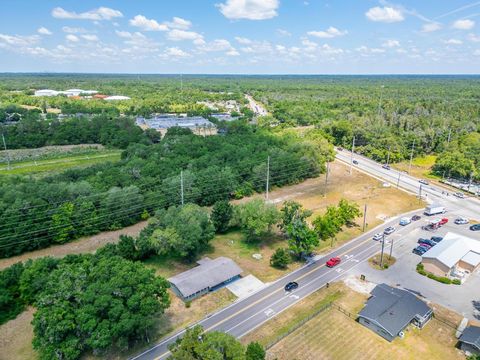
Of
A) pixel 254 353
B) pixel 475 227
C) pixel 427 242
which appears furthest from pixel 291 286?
pixel 475 227

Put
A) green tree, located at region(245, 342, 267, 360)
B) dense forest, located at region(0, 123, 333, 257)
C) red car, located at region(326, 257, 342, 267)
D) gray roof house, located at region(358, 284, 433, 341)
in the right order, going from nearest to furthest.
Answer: green tree, located at region(245, 342, 267, 360), gray roof house, located at region(358, 284, 433, 341), red car, located at region(326, 257, 342, 267), dense forest, located at region(0, 123, 333, 257)

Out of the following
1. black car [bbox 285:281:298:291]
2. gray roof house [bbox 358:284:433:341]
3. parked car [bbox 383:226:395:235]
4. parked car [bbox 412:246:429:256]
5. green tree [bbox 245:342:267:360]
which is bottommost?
black car [bbox 285:281:298:291]

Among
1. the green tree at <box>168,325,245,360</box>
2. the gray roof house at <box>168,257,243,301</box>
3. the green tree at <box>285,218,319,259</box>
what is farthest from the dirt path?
the green tree at <box>168,325,245,360</box>

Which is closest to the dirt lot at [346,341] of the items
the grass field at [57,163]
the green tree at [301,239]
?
the green tree at [301,239]

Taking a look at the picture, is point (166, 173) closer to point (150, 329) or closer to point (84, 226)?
point (84, 226)

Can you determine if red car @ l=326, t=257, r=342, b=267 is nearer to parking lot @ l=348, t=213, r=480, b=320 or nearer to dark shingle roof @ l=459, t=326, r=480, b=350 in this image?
parking lot @ l=348, t=213, r=480, b=320

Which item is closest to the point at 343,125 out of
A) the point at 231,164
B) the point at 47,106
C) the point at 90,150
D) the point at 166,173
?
the point at 231,164
